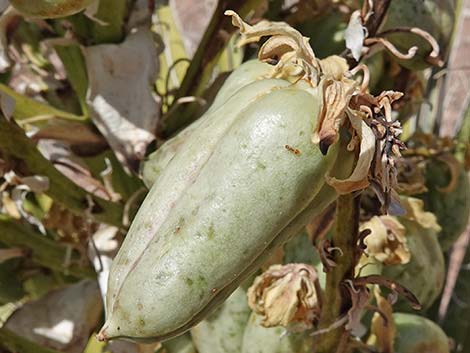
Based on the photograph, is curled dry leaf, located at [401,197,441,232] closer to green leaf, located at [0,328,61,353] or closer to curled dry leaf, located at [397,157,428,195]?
curled dry leaf, located at [397,157,428,195]

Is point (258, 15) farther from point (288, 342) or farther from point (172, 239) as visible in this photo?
point (172, 239)

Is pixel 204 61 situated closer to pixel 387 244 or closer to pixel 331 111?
pixel 387 244

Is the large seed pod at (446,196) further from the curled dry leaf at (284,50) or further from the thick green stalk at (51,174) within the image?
the curled dry leaf at (284,50)

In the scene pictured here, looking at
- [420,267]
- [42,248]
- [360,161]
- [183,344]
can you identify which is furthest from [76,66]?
[360,161]

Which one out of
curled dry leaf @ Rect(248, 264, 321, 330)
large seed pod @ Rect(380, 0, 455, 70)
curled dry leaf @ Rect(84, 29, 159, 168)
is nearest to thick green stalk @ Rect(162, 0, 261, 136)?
curled dry leaf @ Rect(84, 29, 159, 168)

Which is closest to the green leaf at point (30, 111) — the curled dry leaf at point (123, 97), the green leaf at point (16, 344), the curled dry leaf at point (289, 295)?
the curled dry leaf at point (123, 97)
